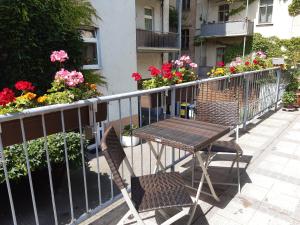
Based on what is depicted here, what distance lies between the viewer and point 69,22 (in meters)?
6.32

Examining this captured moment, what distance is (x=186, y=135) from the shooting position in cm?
228

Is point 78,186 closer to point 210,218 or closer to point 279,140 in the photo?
point 210,218

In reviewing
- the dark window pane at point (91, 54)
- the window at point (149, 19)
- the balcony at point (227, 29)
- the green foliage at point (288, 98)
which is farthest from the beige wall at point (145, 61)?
the balcony at point (227, 29)

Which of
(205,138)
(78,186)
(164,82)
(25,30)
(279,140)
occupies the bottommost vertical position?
(78,186)

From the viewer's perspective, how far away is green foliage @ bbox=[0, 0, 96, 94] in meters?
5.21

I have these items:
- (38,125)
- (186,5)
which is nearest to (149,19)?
(186,5)

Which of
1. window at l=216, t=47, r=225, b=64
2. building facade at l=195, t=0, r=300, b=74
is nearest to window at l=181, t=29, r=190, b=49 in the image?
building facade at l=195, t=0, r=300, b=74

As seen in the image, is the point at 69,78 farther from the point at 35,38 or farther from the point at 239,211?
the point at 35,38

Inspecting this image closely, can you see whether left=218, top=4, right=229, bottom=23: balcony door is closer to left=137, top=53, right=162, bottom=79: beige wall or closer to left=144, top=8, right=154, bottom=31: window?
left=137, top=53, right=162, bottom=79: beige wall

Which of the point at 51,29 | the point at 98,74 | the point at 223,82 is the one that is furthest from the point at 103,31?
the point at 223,82

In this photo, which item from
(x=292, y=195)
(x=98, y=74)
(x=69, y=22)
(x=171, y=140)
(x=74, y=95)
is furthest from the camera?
(x=98, y=74)

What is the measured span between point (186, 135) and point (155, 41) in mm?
10266

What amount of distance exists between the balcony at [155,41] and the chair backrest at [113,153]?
9.35 meters

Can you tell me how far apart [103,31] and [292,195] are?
695 centimetres
